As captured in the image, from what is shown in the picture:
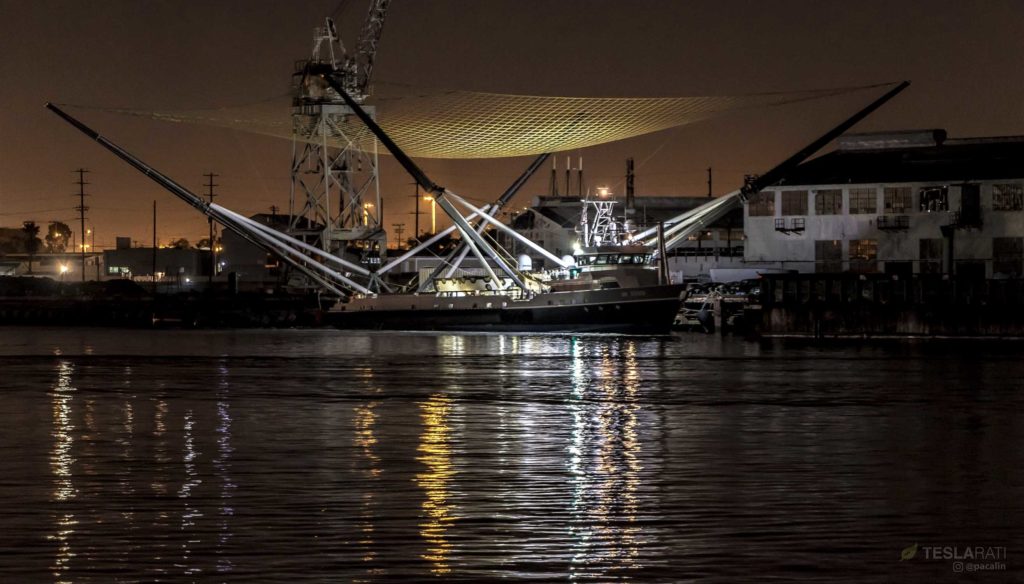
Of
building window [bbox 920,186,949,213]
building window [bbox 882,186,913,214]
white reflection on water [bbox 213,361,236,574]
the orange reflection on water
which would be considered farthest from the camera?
building window [bbox 882,186,913,214]

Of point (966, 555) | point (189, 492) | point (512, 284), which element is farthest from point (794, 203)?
point (966, 555)

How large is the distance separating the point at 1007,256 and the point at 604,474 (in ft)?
173

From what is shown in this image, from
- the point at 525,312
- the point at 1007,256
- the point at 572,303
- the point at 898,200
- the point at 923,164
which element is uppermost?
the point at 923,164

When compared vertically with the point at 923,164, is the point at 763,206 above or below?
below

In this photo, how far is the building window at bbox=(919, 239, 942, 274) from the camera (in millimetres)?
67500

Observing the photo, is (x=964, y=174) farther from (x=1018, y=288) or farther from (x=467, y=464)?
(x=467, y=464)

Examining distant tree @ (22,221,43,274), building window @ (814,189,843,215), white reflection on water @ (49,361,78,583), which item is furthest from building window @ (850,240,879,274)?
distant tree @ (22,221,43,274)

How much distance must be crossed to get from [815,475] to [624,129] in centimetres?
4073

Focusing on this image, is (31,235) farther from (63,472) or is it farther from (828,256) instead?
(63,472)

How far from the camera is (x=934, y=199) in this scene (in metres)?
67.7

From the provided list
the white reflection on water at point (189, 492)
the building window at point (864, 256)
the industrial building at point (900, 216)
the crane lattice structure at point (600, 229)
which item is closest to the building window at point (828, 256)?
the industrial building at point (900, 216)

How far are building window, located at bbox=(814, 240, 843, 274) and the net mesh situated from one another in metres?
15.6

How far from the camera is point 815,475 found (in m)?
18.6

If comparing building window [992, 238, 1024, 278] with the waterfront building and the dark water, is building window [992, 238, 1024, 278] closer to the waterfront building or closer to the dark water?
the dark water
